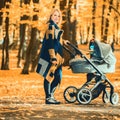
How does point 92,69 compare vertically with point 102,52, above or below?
below

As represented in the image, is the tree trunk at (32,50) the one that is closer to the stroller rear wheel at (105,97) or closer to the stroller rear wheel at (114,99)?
the stroller rear wheel at (105,97)

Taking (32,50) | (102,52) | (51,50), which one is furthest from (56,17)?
(32,50)

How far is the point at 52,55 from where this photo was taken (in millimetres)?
10234

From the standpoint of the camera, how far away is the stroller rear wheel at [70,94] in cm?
1095

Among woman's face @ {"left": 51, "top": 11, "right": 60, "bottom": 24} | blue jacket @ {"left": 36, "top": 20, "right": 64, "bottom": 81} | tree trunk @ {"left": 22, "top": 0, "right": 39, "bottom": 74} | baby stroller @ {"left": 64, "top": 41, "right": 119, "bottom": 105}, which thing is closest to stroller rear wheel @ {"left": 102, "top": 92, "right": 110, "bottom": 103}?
baby stroller @ {"left": 64, "top": 41, "right": 119, "bottom": 105}

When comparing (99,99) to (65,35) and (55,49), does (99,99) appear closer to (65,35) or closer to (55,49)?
(55,49)

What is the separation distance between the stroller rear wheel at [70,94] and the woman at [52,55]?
1.38ft

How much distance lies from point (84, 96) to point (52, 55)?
4.12 feet

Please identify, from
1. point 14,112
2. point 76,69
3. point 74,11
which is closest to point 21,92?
point 76,69

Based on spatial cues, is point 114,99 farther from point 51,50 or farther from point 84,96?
point 51,50

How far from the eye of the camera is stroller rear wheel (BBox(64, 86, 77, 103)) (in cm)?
1095

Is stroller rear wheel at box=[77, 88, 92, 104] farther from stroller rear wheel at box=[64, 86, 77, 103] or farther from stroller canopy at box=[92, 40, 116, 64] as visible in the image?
stroller canopy at box=[92, 40, 116, 64]

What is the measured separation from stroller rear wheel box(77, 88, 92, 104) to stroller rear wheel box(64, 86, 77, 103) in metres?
0.22

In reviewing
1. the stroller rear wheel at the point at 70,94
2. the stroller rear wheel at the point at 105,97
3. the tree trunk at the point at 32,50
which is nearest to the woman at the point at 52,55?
the stroller rear wheel at the point at 70,94
